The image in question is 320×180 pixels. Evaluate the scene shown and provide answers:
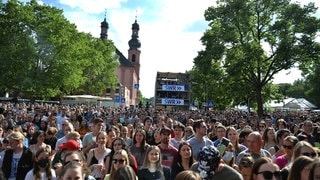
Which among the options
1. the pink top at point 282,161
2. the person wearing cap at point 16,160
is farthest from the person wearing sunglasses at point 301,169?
the person wearing cap at point 16,160

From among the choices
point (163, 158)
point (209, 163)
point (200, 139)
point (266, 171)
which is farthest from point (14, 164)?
point (266, 171)

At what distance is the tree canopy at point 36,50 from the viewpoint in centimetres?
3912

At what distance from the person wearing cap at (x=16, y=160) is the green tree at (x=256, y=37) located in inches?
980

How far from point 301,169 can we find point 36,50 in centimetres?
3937

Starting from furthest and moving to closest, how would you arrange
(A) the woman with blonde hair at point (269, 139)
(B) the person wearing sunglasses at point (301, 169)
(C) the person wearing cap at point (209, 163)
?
(A) the woman with blonde hair at point (269, 139) < (C) the person wearing cap at point (209, 163) < (B) the person wearing sunglasses at point (301, 169)

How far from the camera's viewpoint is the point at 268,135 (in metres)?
7.96

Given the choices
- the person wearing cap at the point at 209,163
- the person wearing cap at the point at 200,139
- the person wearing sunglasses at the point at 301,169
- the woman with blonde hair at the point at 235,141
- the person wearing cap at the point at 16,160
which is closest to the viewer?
the person wearing sunglasses at the point at 301,169

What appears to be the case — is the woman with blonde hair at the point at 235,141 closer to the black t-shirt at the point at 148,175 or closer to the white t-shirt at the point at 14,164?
the black t-shirt at the point at 148,175

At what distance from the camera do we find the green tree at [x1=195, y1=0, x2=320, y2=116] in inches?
1198

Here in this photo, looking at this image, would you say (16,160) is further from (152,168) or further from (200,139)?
(200,139)

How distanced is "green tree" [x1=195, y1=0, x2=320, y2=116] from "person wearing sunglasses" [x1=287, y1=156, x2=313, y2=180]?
86.1 ft

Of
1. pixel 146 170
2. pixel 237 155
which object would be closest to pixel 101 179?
pixel 146 170

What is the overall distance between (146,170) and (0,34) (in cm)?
3793

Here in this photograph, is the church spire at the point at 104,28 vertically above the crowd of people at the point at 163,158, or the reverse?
the church spire at the point at 104,28
